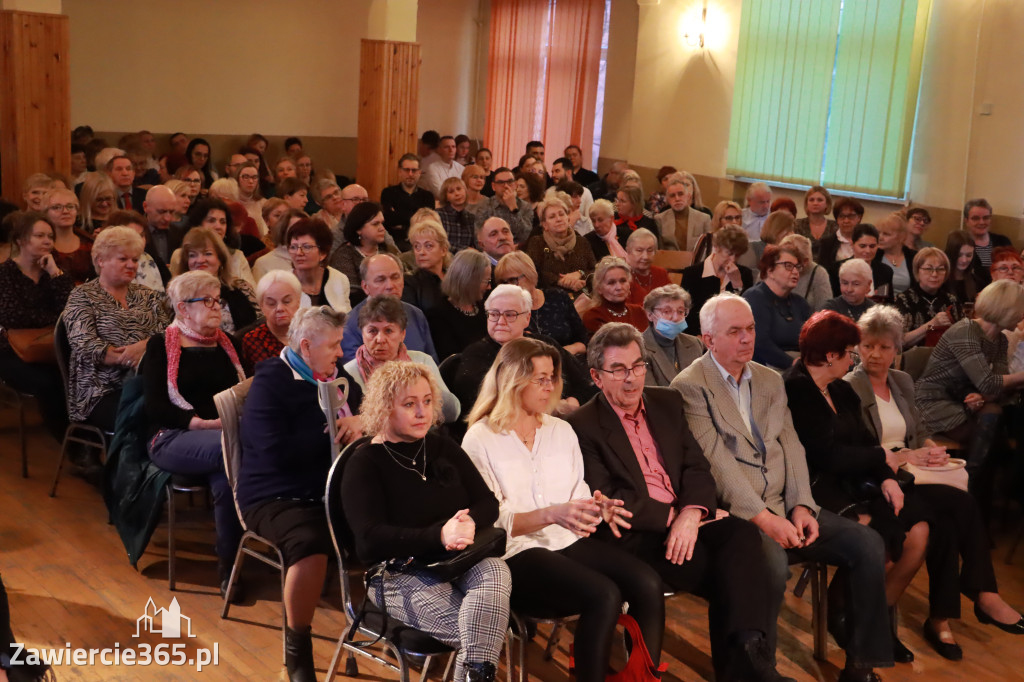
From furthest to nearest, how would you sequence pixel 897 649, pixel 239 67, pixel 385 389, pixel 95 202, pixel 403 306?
pixel 239 67
pixel 95 202
pixel 403 306
pixel 897 649
pixel 385 389

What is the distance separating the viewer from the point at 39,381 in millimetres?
4652

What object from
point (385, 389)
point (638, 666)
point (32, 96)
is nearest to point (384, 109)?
point (32, 96)

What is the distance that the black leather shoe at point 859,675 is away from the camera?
3.40 meters

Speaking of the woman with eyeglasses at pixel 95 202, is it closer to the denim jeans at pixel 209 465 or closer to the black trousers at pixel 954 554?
the denim jeans at pixel 209 465

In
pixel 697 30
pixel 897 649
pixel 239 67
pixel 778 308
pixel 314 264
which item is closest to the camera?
pixel 897 649

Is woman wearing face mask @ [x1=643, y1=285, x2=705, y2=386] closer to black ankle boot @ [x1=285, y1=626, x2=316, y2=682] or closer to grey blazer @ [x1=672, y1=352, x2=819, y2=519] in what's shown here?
grey blazer @ [x1=672, y1=352, x2=819, y2=519]

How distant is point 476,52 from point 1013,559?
1075cm

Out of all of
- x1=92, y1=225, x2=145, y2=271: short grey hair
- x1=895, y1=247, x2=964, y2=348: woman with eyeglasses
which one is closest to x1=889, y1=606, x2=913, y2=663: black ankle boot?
x1=895, y1=247, x2=964, y2=348: woman with eyeglasses

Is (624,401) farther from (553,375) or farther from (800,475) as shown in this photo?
(800,475)

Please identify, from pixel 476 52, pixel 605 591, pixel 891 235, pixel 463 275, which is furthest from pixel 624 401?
pixel 476 52

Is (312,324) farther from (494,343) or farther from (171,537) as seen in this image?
(171,537)

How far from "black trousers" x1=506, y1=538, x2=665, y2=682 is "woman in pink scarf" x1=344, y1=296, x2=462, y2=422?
0.93m

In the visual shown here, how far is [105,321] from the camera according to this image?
4328 mm

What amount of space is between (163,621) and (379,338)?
117 centimetres
